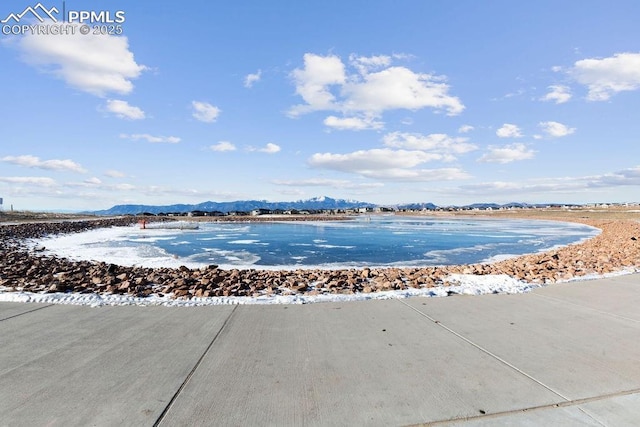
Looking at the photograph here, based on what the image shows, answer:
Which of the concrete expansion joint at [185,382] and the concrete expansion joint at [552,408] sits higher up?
the concrete expansion joint at [185,382]

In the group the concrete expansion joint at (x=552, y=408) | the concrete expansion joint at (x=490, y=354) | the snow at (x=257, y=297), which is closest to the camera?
the concrete expansion joint at (x=552, y=408)

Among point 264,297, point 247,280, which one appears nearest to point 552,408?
point 264,297

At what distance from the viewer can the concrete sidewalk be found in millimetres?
2844

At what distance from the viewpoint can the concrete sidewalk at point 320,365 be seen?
284 centimetres

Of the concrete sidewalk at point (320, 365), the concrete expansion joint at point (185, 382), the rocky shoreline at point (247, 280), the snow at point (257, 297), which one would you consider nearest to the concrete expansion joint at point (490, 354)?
the concrete sidewalk at point (320, 365)

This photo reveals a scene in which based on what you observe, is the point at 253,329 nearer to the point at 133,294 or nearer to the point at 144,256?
the point at 133,294

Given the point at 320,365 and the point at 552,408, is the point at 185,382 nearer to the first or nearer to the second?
the point at 320,365

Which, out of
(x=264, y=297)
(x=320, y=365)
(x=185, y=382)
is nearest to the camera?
(x=185, y=382)

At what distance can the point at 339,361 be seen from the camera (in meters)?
3.80

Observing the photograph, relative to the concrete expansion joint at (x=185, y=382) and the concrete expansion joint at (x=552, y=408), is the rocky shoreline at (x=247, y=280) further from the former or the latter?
the concrete expansion joint at (x=552, y=408)

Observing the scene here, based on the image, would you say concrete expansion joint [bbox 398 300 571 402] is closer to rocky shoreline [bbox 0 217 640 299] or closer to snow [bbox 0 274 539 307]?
snow [bbox 0 274 539 307]

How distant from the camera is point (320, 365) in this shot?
12.2 feet

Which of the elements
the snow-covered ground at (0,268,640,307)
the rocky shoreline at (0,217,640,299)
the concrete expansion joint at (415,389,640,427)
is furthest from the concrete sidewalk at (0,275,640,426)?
the rocky shoreline at (0,217,640,299)

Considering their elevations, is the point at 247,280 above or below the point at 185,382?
below
